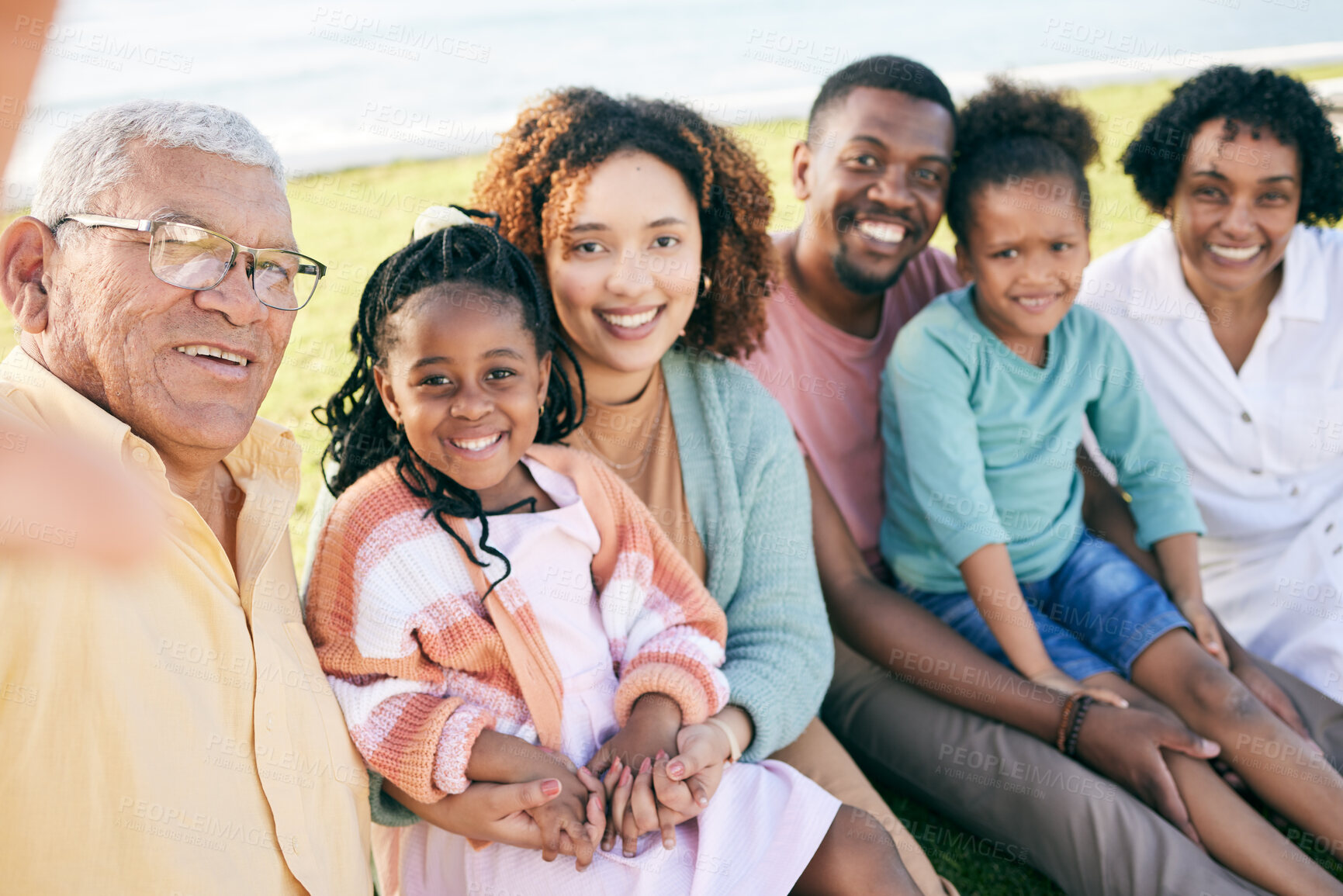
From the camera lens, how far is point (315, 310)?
22.2ft

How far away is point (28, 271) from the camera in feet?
6.12

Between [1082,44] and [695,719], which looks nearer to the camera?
[695,719]

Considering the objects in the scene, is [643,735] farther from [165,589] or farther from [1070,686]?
[1070,686]

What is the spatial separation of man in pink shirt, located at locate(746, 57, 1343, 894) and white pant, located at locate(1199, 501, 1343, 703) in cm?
12

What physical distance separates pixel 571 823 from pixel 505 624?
1.42 feet

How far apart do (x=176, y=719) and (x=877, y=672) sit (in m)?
2.11

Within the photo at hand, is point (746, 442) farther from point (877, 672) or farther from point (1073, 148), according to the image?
point (1073, 148)

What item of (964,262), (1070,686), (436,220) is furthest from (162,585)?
(964,262)

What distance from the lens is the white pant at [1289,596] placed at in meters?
3.20

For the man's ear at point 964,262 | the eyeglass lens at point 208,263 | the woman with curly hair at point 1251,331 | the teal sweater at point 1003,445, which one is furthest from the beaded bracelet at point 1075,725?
the eyeglass lens at point 208,263

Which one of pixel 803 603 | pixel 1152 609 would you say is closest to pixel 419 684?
pixel 803 603

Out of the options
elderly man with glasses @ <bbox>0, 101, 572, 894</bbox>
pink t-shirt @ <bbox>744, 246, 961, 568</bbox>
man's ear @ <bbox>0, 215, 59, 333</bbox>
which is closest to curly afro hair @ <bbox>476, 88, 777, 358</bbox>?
pink t-shirt @ <bbox>744, 246, 961, 568</bbox>

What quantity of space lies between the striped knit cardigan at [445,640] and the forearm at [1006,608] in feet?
3.29

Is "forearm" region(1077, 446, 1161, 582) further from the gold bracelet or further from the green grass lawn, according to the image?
the gold bracelet
